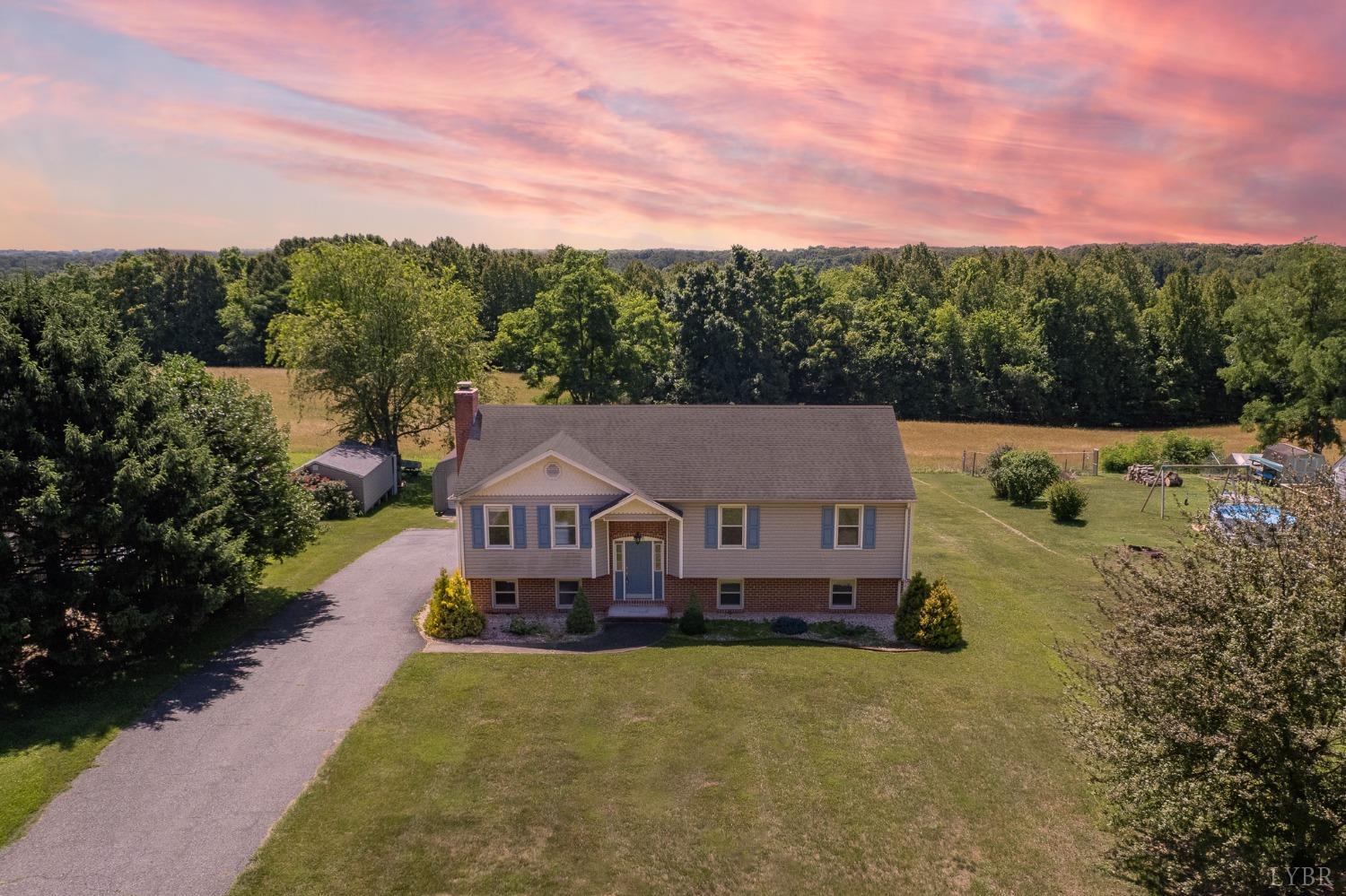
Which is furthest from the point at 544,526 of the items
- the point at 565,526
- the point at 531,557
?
the point at 531,557

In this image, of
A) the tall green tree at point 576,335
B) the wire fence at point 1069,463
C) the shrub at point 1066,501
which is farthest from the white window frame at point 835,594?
the tall green tree at point 576,335

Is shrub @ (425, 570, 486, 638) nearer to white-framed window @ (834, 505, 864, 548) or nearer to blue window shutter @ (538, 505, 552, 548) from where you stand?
blue window shutter @ (538, 505, 552, 548)

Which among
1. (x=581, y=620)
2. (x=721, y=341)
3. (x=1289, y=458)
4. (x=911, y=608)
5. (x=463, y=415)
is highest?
(x=721, y=341)

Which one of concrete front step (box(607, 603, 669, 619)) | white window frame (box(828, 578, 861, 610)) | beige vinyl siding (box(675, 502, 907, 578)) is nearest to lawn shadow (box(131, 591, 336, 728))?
concrete front step (box(607, 603, 669, 619))

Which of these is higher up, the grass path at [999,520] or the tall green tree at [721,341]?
the tall green tree at [721,341]

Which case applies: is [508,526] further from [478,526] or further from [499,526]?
[478,526]

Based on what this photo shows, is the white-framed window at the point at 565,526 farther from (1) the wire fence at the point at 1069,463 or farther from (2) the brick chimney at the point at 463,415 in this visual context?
(1) the wire fence at the point at 1069,463

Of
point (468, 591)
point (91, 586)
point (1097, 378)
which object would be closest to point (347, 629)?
point (468, 591)
